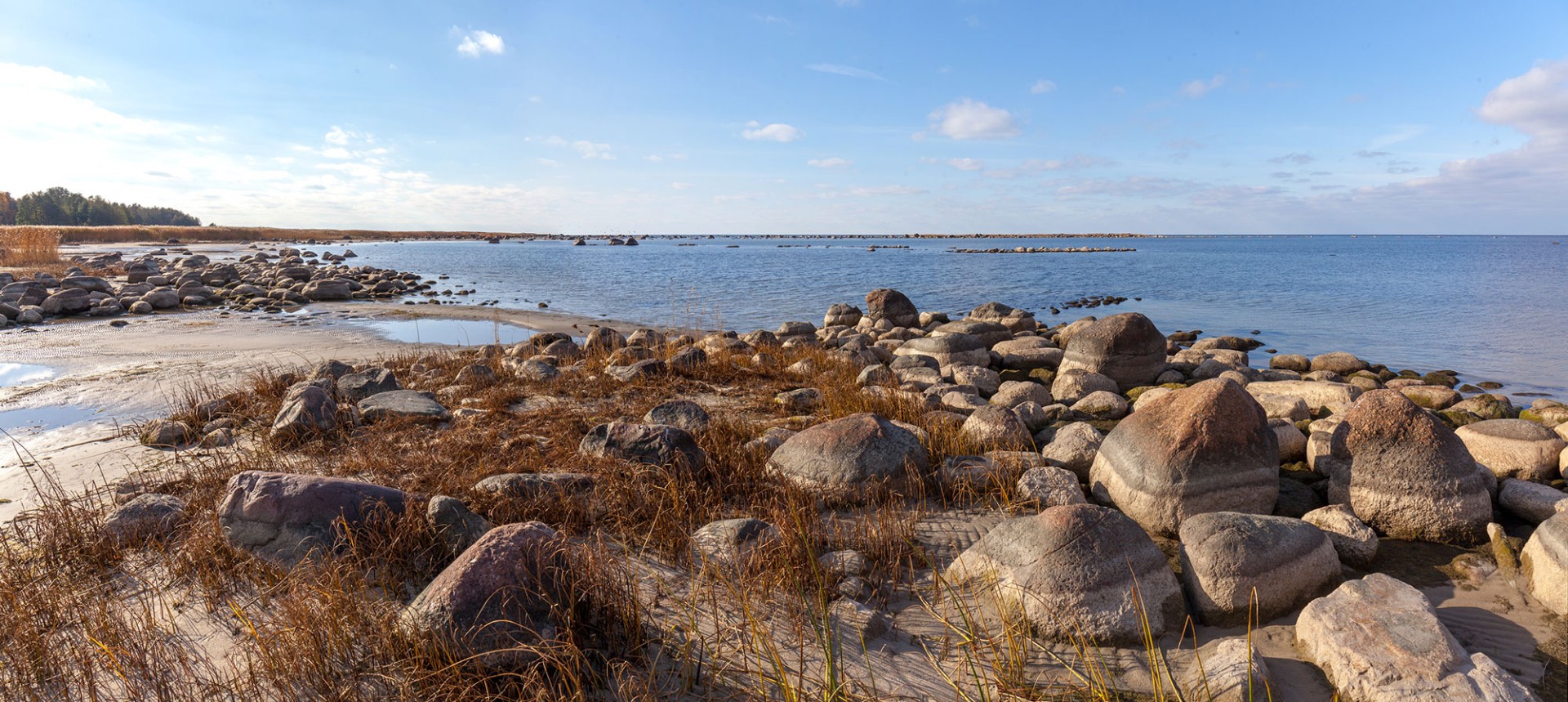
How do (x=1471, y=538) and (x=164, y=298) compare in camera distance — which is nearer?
(x=1471, y=538)

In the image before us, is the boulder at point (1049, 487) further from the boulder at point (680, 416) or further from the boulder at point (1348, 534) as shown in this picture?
the boulder at point (680, 416)

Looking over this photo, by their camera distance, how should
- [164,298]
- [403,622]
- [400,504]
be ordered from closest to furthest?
[403,622] → [400,504] → [164,298]

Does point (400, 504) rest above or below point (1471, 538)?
above

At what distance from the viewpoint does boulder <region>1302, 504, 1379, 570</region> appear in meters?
4.88

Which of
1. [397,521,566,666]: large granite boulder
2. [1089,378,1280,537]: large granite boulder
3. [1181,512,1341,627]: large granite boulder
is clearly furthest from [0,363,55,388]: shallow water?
[1181,512,1341,627]: large granite boulder

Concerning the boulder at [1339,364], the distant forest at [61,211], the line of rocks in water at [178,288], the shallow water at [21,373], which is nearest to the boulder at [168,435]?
the shallow water at [21,373]

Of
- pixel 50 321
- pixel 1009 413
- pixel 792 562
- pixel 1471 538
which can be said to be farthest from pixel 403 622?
pixel 50 321

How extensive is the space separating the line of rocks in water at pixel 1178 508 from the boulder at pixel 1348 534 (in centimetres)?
1

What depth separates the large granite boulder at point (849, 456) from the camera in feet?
19.2

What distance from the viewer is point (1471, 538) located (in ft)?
16.9

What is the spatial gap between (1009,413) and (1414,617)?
376 cm

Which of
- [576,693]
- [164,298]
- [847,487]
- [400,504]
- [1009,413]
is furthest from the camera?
[164,298]

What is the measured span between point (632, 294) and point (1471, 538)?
3017 centimetres

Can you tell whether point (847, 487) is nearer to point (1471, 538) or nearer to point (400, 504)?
point (400, 504)
